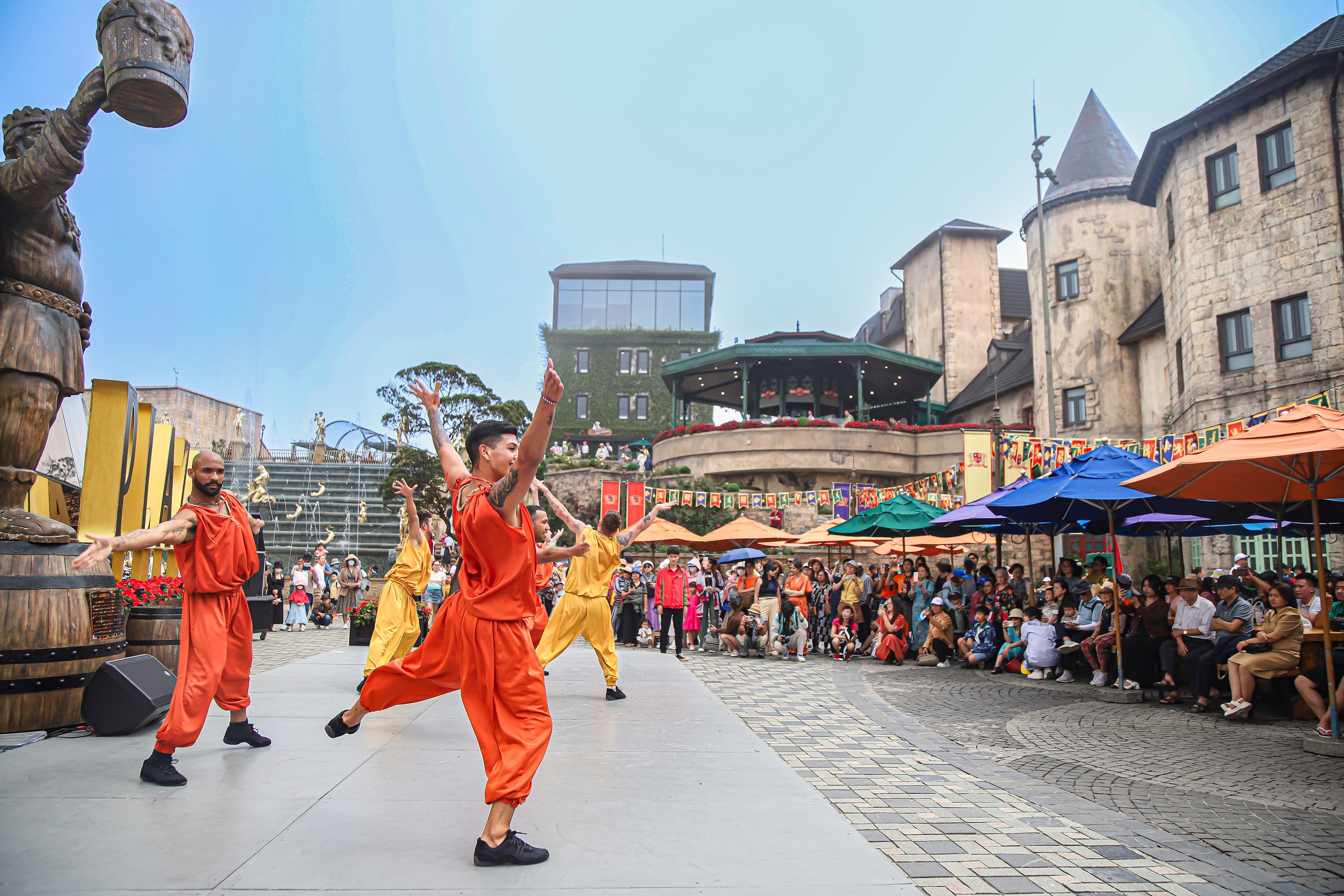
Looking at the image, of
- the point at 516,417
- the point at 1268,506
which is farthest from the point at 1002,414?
the point at 1268,506

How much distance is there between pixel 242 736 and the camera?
5516mm

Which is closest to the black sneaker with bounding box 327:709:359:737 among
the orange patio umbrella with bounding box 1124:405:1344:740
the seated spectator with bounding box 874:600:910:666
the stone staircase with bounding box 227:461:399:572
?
the orange patio umbrella with bounding box 1124:405:1344:740

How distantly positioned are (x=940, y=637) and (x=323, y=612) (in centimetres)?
1540

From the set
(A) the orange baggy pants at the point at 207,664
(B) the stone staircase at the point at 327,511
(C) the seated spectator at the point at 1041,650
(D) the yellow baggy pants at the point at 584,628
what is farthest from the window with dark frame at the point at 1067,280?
(A) the orange baggy pants at the point at 207,664

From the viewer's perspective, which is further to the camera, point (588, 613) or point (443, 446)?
point (588, 613)

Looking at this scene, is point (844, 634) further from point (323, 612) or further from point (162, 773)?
point (323, 612)

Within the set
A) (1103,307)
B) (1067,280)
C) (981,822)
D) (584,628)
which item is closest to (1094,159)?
(1067,280)

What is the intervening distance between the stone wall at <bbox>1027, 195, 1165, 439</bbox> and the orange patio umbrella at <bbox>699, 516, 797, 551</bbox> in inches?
590

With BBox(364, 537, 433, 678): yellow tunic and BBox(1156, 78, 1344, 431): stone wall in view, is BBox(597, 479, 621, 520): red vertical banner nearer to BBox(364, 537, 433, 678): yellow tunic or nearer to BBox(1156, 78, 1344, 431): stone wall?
BBox(364, 537, 433, 678): yellow tunic

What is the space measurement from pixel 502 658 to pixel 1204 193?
24388mm

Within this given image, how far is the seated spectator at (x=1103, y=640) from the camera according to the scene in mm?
10609

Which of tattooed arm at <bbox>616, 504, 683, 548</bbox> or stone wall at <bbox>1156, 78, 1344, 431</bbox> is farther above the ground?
stone wall at <bbox>1156, 78, 1344, 431</bbox>

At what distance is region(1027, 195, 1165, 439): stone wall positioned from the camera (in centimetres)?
2905

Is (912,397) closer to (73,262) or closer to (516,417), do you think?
(516,417)
